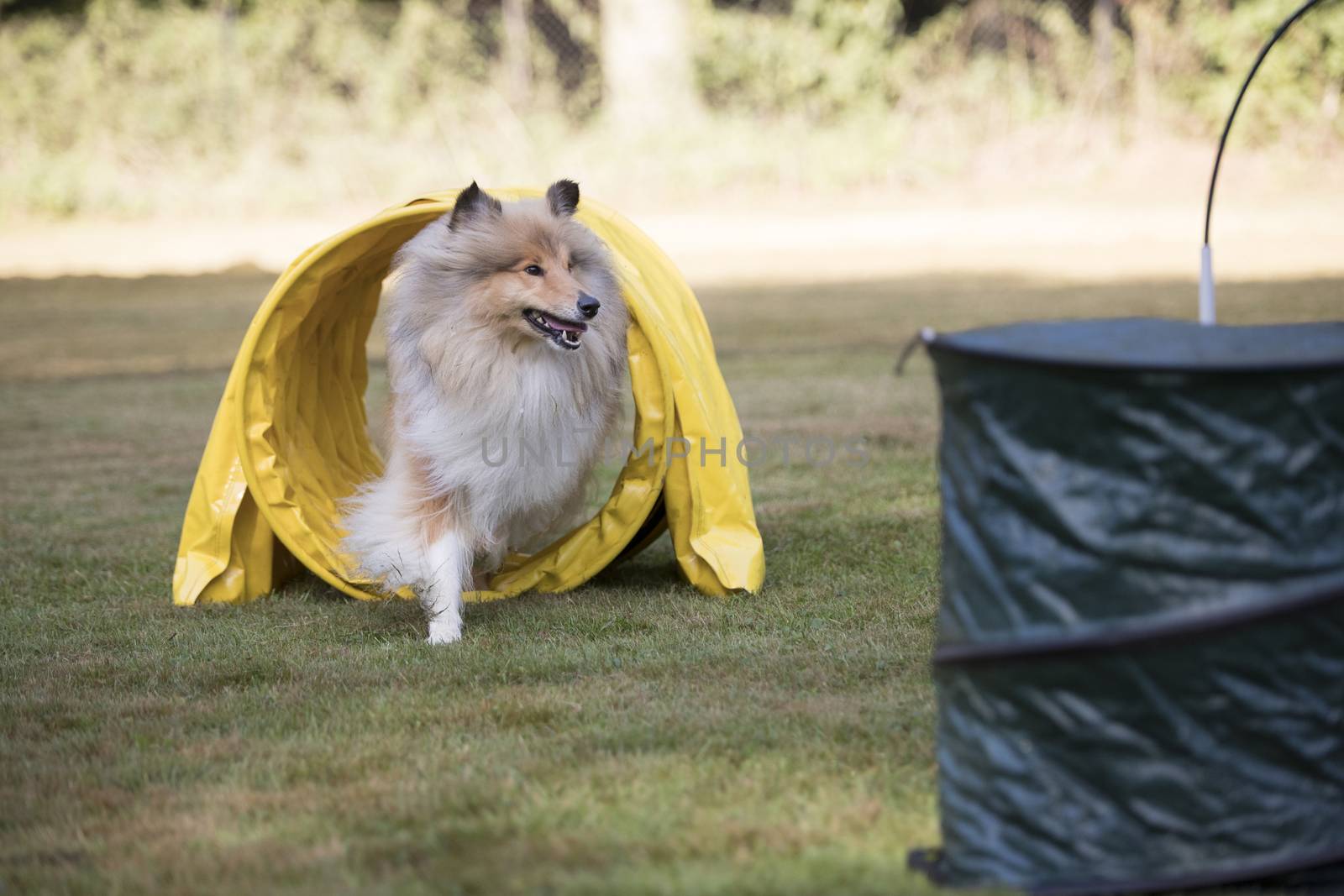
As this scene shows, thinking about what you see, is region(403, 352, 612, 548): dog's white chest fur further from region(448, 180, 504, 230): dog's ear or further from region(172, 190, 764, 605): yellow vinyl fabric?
region(448, 180, 504, 230): dog's ear

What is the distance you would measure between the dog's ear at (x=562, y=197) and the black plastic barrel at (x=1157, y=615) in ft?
7.58

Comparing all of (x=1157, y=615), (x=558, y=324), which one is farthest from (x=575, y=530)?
(x=1157, y=615)

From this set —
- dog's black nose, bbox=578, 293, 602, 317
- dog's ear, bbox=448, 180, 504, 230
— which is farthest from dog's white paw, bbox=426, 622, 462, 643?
dog's ear, bbox=448, 180, 504, 230

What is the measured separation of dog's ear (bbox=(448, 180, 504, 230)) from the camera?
13.3 ft

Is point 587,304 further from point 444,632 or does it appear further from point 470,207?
point 444,632

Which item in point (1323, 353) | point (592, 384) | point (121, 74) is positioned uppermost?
point (121, 74)

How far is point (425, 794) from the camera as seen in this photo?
2758 millimetres

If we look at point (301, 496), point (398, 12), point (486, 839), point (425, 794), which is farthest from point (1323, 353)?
point (398, 12)

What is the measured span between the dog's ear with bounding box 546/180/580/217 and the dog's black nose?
0.37 m

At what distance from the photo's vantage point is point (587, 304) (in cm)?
405

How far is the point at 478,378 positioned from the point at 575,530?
0.79 meters

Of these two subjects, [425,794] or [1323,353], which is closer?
[1323,353]

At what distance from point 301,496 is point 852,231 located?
11647 millimetres

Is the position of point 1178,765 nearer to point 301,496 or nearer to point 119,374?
point 301,496
